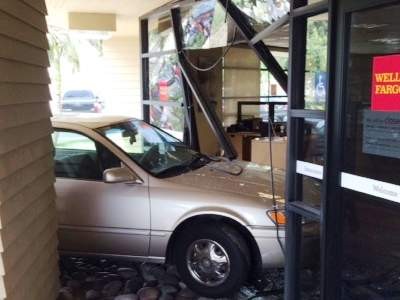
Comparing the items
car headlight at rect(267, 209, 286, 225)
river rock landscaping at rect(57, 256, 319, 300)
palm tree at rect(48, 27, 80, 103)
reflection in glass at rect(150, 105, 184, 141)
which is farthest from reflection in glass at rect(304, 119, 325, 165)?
palm tree at rect(48, 27, 80, 103)

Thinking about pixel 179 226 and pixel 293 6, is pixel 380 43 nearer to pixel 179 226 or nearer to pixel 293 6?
pixel 293 6

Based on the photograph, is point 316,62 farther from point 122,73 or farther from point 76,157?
point 122,73

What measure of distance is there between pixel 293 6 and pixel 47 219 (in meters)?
2.34

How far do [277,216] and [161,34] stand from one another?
586 cm

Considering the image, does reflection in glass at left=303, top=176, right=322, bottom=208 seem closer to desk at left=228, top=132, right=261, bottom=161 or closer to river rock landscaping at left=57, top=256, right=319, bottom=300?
river rock landscaping at left=57, top=256, right=319, bottom=300

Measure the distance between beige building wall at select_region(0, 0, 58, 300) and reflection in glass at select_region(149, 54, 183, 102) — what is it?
437 cm

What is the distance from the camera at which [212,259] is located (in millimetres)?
4176

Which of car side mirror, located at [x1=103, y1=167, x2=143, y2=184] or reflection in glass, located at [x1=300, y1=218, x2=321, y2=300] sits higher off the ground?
car side mirror, located at [x1=103, y1=167, x2=143, y2=184]

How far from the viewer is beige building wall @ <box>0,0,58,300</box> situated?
8.93 feet

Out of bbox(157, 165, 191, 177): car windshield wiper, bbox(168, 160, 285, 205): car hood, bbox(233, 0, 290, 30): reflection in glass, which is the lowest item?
bbox(168, 160, 285, 205): car hood

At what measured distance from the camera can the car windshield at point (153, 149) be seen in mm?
4668

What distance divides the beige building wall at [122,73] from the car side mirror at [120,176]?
10064 millimetres

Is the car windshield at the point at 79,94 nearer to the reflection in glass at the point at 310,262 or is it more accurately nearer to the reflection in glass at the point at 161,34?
the reflection in glass at the point at 161,34

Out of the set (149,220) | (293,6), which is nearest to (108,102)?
(149,220)
